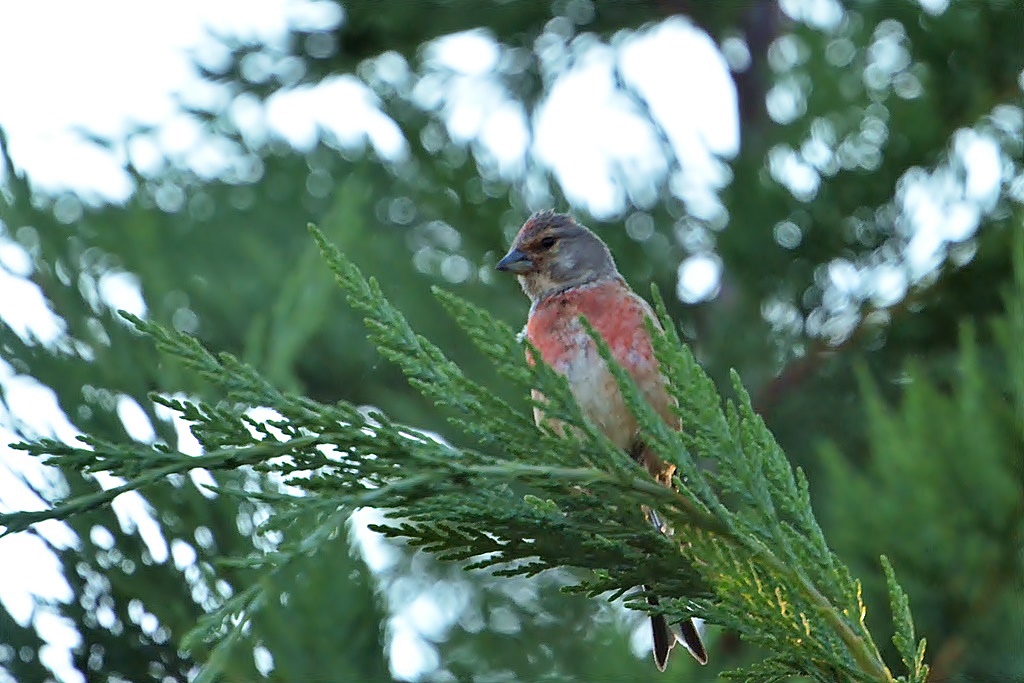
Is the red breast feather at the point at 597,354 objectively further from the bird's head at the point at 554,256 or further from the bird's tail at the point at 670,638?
the bird's tail at the point at 670,638

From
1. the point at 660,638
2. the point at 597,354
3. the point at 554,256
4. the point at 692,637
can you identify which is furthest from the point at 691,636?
the point at 554,256

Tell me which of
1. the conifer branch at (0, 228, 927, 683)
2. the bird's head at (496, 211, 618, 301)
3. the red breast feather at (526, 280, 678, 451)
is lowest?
the conifer branch at (0, 228, 927, 683)

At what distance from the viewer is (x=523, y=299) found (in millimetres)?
4148

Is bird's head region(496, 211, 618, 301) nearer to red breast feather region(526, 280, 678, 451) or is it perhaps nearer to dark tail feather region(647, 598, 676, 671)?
red breast feather region(526, 280, 678, 451)

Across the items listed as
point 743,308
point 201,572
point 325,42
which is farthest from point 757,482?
point 325,42

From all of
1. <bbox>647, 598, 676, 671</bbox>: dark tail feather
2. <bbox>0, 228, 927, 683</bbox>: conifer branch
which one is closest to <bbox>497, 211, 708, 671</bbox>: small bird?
<bbox>647, 598, 676, 671</bbox>: dark tail feather

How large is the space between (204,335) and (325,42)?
1286 millimetres

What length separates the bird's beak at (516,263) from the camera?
146 inches

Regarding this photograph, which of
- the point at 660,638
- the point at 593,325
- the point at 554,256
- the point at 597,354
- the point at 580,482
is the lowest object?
the point at 580,482

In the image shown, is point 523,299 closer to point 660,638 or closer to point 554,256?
point 554,256

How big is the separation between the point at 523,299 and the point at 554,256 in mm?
509

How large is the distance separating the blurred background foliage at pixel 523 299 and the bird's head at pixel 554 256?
0.38m

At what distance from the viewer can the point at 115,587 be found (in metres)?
2.85

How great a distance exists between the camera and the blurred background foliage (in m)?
2.96
